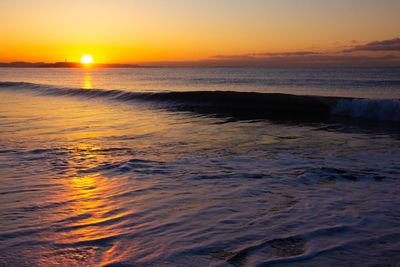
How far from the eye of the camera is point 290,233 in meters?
3.29

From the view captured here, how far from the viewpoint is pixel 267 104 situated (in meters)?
18.2

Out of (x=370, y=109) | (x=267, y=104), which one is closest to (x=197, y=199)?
(x=370, y=109)

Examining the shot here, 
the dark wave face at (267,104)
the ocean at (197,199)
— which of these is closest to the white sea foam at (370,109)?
the dark wave face at (267,104)

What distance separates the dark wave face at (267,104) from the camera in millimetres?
13954

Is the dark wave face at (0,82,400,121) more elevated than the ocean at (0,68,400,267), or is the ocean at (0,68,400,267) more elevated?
the dark wave face at (0,82,400,121)

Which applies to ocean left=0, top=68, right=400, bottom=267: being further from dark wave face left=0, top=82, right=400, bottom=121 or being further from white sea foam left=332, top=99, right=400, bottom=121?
dark wave face left=0, top=82, right=400, bottom=121

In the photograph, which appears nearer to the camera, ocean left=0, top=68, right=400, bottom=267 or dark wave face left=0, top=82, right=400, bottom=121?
ocean left=0, top=68, right=400, bottom=267

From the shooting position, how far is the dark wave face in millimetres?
13954

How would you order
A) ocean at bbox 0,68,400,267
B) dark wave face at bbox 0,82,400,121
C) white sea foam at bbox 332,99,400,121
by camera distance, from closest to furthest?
ocean at bbox 0,68,400,267 < white sea foam at bbox 332,99,400,121 < dark wave face at bbox 0,82,400,121

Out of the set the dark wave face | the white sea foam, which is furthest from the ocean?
the dark wave face

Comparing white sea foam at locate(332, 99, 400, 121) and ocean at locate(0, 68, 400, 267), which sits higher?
Result: white sea foam at locate(332, 99, 400, 121)

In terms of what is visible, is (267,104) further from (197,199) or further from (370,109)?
(197,199)

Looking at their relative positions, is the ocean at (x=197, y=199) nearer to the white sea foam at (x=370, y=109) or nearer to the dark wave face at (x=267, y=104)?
the white sea foam at (x=370, y=109)

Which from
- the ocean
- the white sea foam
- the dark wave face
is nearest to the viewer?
the ocean
